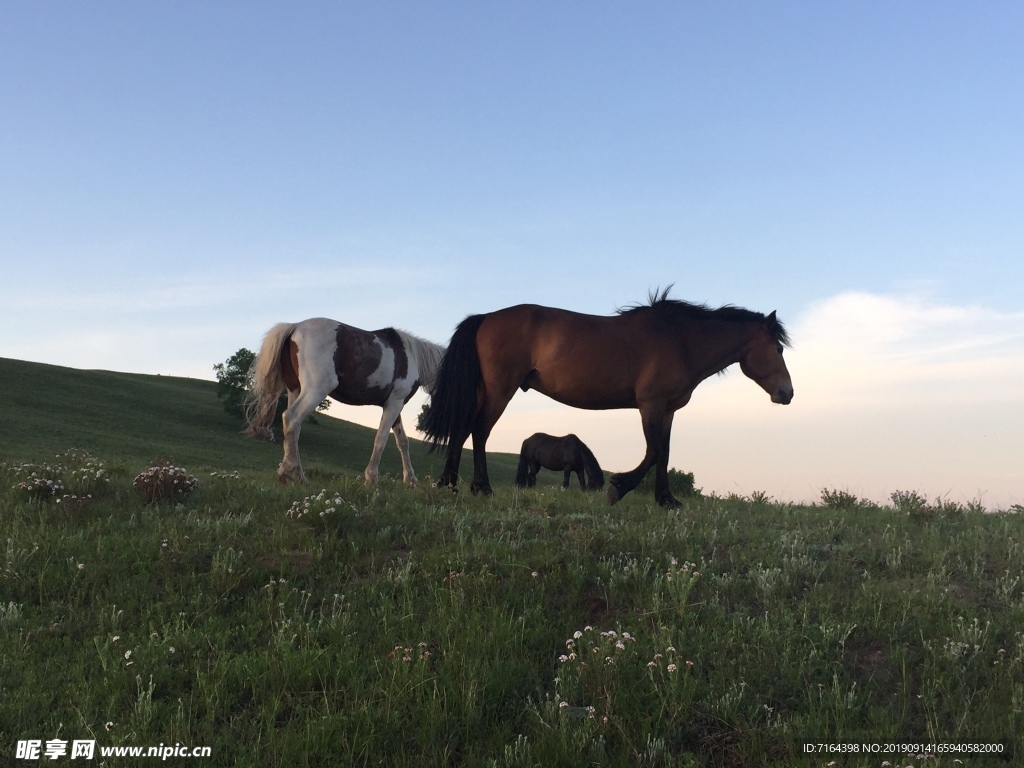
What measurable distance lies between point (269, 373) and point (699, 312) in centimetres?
680

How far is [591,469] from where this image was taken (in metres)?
25.1

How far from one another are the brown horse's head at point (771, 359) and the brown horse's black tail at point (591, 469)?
13.2m

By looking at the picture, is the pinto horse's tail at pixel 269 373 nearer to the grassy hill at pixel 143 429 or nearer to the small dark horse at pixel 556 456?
the small dark horse at pixel 556 456

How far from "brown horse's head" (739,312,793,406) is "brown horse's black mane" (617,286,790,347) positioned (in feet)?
0.05

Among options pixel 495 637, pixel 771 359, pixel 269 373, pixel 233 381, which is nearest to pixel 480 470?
pixel 269 373

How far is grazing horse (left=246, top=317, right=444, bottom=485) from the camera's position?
11.7m

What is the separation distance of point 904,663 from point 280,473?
30.1 ft

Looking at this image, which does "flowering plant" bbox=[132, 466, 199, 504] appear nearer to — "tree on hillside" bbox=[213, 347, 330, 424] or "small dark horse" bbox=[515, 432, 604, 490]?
"small dark horse" bbox=[515, 432, 604, 490]

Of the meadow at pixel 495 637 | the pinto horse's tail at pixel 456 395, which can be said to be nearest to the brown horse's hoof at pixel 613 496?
the meadow at pixel 495 637

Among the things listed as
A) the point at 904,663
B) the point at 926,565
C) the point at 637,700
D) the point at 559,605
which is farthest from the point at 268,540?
the point at 926,565

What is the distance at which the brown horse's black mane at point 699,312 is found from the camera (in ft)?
35.2

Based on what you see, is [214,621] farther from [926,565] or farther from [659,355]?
[659,355]

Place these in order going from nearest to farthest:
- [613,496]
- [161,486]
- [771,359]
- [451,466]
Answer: [161,486] < [613,496] < [451,466] < [771,359]

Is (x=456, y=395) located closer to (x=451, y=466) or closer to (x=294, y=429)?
(x=451, y=466)
